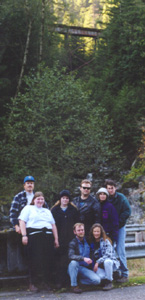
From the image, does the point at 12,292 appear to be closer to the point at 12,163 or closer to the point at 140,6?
the point at 12,163

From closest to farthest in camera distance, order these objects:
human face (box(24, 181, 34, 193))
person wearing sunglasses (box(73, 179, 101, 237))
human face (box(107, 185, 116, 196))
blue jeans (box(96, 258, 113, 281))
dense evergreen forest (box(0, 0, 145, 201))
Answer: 1. blue jeans (box(96, 258, 113, 281))
2. person wearing sunglasses (box(73, 179, 101, 237))
3. human face (box(24, 181, 34, 193))
4. human face (box(107, 185, 116, 196))
5. dense evergreen forest (box(0, 0, 145, 201))

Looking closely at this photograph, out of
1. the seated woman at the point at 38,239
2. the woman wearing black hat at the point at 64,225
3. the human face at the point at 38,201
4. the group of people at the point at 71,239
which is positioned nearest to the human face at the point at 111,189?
the group of people at the point at 71,239

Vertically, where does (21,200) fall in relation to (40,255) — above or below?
above

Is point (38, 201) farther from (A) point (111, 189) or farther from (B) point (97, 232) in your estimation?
(A) point (111, 189)

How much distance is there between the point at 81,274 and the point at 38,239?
97 cm

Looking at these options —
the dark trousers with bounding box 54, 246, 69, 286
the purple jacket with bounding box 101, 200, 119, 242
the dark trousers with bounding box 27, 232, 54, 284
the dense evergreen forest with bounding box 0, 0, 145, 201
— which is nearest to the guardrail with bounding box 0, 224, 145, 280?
the dark trousers with bounding box 27, 232, 54, 284

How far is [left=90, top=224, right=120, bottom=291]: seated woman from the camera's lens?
22.6ft

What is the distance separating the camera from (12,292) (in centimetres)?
695

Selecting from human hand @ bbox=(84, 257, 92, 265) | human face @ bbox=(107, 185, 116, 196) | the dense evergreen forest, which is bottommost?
human hand @ bbox=(84, 257, 92, 265)

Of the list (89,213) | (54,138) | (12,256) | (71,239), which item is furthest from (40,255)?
(54,138)

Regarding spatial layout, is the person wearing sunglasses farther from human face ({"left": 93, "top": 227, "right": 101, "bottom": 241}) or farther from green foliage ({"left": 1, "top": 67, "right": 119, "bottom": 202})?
green foliage ({"left": 1, "top": 67, "right": 119, "bottom": 202})

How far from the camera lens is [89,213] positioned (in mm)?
7309

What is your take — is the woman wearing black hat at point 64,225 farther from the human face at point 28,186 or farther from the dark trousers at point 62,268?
the human face at point 28,186

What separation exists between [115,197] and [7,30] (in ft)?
85.2
